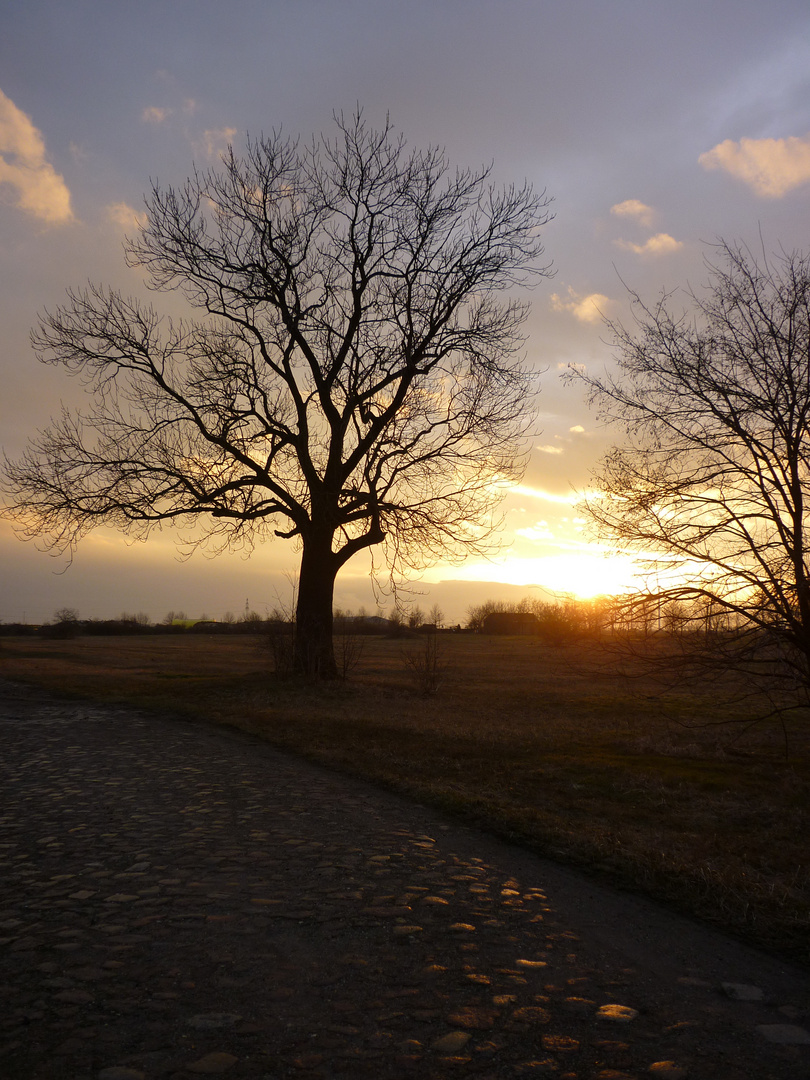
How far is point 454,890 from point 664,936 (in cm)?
131

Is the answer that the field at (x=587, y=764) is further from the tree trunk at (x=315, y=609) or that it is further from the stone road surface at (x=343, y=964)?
the tree trunk at (x=315, y=609)

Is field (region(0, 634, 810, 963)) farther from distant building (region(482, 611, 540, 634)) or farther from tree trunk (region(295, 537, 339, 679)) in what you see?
distant building (region(482, 611, 540, 634))

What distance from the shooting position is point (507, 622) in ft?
191

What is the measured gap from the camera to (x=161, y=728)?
37.3 ft

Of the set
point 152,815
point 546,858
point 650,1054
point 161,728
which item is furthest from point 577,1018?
point 161,728

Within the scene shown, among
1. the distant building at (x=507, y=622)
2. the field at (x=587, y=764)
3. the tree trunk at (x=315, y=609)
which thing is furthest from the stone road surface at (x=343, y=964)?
the distant building at (x=507, y=622)

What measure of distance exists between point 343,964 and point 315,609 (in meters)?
14.2

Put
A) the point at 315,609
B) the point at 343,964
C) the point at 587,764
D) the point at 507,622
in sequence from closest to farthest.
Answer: the point at 343,964
the point at 587,764
the point at 315,609
the point at 507,622

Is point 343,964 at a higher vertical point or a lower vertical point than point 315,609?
lower

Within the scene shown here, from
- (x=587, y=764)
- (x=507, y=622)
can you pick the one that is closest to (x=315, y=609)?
(x=587, y=764)

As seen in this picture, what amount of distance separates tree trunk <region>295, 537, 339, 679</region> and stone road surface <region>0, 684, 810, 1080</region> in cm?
1114

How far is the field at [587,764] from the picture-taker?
5.16 m

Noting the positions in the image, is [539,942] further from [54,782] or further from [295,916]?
[54,782]

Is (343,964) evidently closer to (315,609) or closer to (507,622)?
(315,609)
